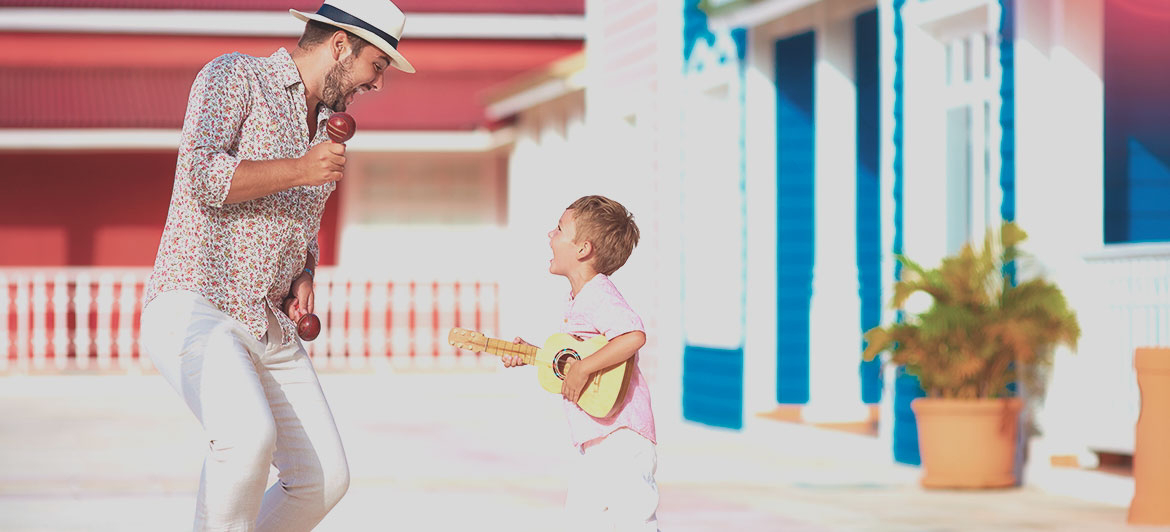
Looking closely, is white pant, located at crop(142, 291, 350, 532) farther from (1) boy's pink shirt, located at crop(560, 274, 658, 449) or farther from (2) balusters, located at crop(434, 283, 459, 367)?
(2) balusters, located at crop(434, 283, 459, 367)

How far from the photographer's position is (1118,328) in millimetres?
8039

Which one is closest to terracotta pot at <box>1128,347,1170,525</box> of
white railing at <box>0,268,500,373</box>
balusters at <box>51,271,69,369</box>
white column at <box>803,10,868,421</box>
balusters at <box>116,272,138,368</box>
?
white column at <box>803,10,868,421</box>

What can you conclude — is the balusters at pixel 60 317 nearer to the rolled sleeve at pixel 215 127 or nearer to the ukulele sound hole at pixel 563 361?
the ukulele sound hole at pixel 563 361

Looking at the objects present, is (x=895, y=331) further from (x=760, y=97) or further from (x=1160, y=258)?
(x=760, y=97)

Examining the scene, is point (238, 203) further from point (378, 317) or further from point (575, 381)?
point (378, 317)

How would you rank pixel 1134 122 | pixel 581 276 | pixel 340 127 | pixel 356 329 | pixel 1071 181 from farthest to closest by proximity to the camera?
pixel 356 329 → pixel 1134 122 → pixel 1071 181 → pixel 581 276 → pixel 340 127

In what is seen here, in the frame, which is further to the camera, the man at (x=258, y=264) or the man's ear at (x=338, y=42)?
the man's ear at (x=338, y=42)

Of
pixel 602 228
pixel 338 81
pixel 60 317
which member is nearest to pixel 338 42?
pixel 338 81

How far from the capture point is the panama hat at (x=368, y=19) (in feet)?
13.5

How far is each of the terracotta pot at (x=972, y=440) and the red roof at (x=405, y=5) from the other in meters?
14.1

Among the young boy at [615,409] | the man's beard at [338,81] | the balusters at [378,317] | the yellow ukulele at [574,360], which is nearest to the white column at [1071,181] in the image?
the young boy at [615,409]

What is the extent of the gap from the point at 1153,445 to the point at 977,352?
127cm

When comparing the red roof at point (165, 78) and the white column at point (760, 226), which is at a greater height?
the red roof at point (165, 78)

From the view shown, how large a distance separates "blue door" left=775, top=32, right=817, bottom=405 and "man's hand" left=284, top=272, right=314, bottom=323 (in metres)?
7.57
